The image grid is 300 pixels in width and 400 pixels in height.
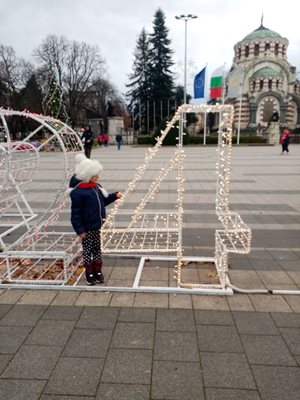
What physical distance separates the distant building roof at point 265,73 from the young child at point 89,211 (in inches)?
2098

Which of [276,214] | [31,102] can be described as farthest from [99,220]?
[31,102]

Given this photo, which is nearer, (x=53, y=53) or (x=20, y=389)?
(x=20, y=389)

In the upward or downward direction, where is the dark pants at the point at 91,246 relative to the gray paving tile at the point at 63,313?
upward

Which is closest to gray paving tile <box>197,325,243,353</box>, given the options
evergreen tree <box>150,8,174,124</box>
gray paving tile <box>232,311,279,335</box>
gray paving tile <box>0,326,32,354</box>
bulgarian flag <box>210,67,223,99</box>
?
gray paving tile <box>232,311,279,335</box>

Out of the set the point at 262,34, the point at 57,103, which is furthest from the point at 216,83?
the point at 262,34

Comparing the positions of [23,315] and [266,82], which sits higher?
[266,82]

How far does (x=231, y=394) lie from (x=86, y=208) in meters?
2.38

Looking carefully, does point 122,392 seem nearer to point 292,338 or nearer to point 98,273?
point 292,338

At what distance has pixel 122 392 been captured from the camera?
2.37m

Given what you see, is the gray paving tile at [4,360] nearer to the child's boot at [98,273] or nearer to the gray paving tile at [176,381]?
the gray paving tile at [176,381]

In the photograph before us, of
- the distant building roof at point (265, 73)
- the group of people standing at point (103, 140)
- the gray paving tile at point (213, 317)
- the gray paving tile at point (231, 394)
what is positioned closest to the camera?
the gray paving tile at point (231, 394)

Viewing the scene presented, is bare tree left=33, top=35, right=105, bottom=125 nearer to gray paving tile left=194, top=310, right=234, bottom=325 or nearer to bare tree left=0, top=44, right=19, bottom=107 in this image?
bare tree left=0, top=44, right=19, bottom=107

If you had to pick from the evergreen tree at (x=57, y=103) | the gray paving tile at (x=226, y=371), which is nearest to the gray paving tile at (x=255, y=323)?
the gray paving tile at (x=226, y=371)

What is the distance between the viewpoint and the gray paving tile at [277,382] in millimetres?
2346
